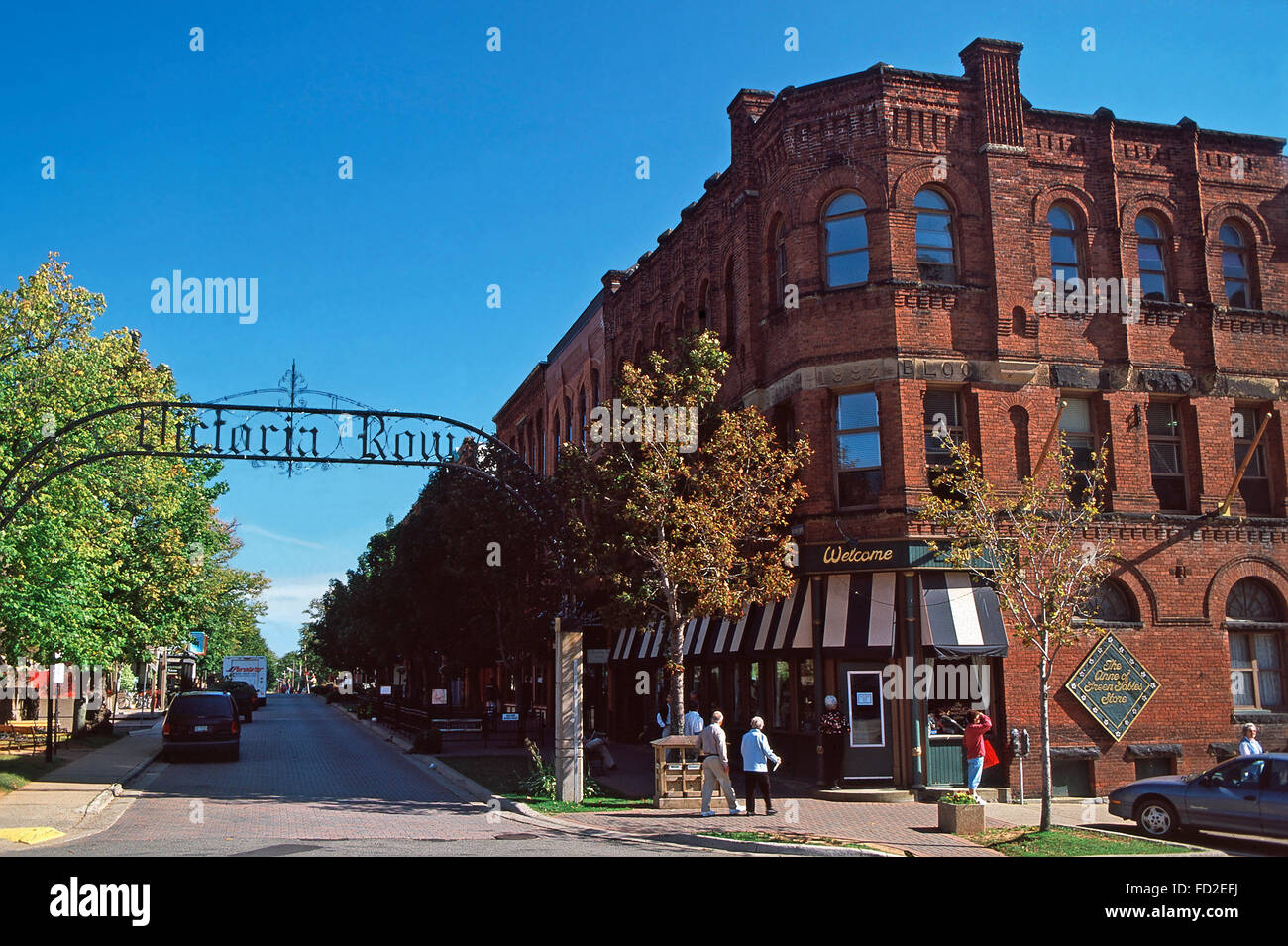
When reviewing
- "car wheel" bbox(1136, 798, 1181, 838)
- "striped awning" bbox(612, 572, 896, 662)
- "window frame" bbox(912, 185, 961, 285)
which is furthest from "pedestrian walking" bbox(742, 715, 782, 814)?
"window frame" bbox(912, 185, 961, 285)

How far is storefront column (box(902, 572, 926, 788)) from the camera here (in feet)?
67.7

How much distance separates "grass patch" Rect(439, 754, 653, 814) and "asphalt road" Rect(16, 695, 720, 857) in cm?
79

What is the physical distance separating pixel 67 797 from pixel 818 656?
1417 cm

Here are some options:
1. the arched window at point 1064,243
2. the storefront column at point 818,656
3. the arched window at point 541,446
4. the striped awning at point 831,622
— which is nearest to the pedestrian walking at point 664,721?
the striped awning at point 831,622

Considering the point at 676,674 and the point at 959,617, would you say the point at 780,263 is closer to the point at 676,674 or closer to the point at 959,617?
the point at 959,617

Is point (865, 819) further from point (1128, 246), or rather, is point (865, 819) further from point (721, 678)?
point (1128, 246)

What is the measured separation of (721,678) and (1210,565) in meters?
11.0

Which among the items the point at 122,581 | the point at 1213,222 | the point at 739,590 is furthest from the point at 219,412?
the point at 1213,222

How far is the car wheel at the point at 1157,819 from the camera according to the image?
16391mm

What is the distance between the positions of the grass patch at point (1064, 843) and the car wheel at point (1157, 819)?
1.23ft

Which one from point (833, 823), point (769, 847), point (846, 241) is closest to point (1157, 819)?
point (833, 823)

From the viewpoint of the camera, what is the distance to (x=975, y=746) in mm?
19266

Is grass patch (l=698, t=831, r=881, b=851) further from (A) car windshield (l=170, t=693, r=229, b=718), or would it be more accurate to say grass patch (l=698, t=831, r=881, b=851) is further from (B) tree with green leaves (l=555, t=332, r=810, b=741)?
(A) car windshield (l=170, t=693, r=229, b=718)

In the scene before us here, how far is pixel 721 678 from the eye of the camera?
26.7 metres
